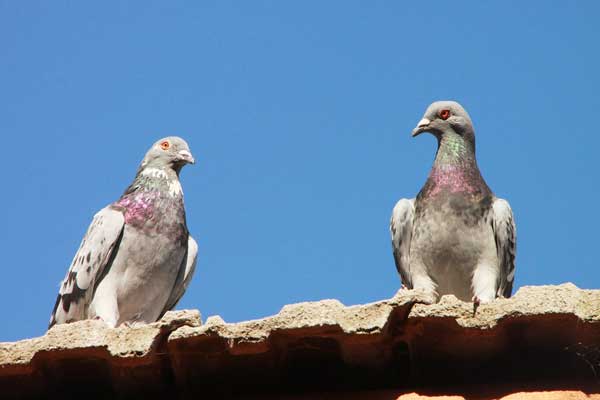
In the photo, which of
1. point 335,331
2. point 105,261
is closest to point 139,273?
point 105,261

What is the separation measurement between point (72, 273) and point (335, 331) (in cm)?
517

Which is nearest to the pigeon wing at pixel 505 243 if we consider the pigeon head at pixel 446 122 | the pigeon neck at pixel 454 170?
the pigeon neck at pixel 454 170

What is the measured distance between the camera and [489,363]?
19.0ft

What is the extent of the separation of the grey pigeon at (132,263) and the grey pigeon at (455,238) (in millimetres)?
2162

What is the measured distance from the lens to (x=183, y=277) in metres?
10.8

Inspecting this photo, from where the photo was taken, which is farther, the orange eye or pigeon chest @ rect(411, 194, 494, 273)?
the orange eye

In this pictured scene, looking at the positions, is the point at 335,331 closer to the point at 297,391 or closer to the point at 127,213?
the point at 297,391

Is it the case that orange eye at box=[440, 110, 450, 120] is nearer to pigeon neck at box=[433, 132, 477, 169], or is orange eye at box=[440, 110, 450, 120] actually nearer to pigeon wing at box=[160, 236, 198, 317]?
pigeon neck at box=[433, 132, 477, 169]

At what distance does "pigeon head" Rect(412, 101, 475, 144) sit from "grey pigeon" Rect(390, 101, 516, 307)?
0.50 meters

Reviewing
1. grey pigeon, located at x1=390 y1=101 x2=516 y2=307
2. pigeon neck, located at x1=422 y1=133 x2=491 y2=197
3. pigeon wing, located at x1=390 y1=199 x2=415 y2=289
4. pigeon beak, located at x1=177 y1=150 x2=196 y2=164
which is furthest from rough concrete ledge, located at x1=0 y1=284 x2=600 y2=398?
pigeon beak, located at x1=177 y1=150 x2=196 y2=164

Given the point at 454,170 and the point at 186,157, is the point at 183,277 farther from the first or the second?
the point at 454,170

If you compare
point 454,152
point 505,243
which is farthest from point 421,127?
point 505,243

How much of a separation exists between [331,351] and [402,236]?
4.36m

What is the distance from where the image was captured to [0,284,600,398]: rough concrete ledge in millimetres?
5531
